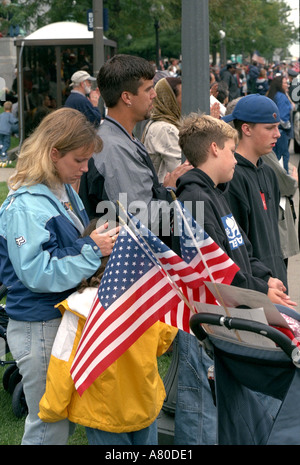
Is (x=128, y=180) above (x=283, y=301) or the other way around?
above

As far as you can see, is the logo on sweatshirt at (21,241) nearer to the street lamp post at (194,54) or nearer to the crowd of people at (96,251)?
the crowd of people at (96,251)

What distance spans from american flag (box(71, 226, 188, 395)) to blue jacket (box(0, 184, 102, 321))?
0.66 feet

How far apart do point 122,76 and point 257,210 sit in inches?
44.5

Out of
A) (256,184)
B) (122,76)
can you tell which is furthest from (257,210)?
(122,76)

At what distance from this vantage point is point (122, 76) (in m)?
4.31

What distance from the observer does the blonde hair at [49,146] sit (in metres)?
3.54

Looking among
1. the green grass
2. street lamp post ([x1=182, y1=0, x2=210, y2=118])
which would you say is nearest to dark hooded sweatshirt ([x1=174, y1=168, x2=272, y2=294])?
the green grass

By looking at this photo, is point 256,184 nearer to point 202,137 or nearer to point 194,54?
point 202,137

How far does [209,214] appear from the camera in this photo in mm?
3875
